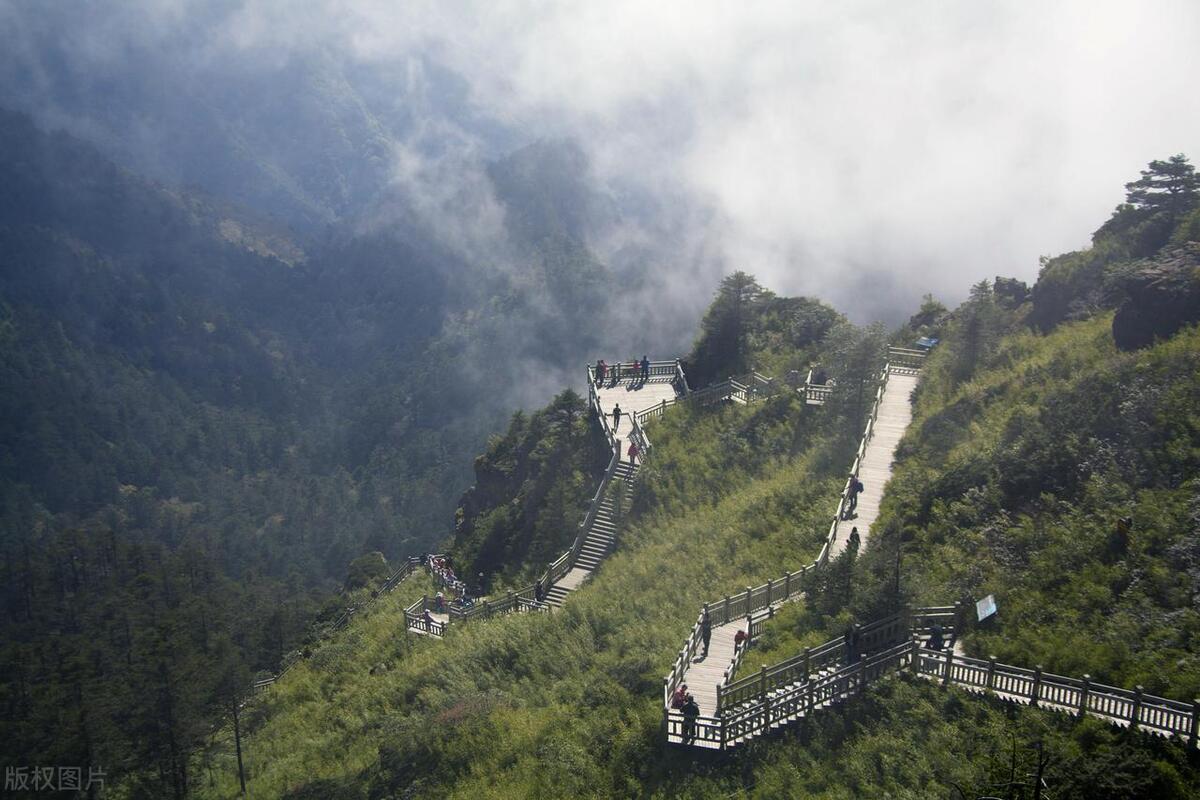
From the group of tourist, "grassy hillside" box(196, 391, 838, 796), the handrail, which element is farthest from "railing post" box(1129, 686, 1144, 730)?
the group of tourist

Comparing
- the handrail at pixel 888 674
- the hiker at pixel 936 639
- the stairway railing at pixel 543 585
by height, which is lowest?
the handrail at pixel 888 674

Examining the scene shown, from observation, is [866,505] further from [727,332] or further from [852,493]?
[727,332]

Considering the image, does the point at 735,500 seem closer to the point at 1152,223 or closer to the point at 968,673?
the point at 968,673

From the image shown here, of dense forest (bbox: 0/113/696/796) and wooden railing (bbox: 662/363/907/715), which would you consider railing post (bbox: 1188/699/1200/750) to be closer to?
wooden railing (bbox: 662/363/907/715)

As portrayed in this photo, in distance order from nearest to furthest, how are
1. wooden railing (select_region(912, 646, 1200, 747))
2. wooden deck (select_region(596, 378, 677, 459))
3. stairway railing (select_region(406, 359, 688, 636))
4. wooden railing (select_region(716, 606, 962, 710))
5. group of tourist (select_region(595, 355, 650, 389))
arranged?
wooden railing (select_region(912, 646, 1200, 747)), wooden railing (select_region(716, 606, 962, 710)), stairway railing (select_region(406, 359, 688, 636)), wooden deck (select_region(596, 378, 677, 459)), group of tourist (select_region(595, 355, 650, 389))

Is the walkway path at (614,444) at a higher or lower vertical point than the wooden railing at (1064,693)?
higher

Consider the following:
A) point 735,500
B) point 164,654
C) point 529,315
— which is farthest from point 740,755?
point 529,315

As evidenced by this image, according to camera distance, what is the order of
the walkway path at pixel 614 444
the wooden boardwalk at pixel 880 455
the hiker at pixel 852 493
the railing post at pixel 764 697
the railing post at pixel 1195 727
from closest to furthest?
the railing post at pixel 1195 727 < the railing post at pixel 764 697 < the wooden boardwalk at pixel 880 455 < the hiker at pixel 852 493 < the walkway path at pixel 614 444

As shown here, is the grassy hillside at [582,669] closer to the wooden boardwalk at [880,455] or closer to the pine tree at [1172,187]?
the wooden boardwalk at [880,455]

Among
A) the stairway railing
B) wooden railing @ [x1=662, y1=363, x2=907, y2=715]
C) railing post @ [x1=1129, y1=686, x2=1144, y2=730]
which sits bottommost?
railing post @ [x1=1129, y1=686, x2=1144, y2=730]

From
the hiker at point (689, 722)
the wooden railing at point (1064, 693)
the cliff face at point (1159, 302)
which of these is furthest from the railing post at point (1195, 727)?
the cliff face at point (1159, 302)

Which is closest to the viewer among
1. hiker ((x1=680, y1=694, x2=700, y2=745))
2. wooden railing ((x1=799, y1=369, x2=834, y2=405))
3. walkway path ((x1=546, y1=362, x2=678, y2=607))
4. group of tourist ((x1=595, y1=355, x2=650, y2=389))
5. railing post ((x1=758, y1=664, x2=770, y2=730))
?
railing post ((x1=758, y1=664, x2=770, y2=730))
